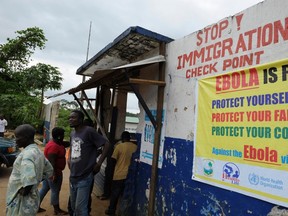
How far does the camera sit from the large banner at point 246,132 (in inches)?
101

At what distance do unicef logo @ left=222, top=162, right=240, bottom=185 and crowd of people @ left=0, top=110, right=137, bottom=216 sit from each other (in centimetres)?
171

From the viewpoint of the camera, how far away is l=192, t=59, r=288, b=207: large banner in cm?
258

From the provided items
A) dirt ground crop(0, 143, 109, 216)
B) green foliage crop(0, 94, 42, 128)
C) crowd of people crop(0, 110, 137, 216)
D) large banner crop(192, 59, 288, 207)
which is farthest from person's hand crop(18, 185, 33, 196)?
green foliage crop(0, 94, 42, 128)

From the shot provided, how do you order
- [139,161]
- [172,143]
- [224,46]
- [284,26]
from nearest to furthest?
[284,26] < [224,46] < [172,143] < [139,161]

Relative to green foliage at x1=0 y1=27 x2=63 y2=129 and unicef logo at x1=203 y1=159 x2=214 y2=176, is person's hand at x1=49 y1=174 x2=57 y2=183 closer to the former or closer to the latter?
unicef logo at x1=203 y1=159 x2=214 y2=176

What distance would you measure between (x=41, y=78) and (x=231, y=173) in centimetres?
2050

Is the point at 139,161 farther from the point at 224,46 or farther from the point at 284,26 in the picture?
the point at 284,26

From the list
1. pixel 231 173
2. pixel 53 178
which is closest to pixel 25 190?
pixel 231 173

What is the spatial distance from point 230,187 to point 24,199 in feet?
6.75

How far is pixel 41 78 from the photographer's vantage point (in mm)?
21641

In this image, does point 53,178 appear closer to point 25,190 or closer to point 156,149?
point 156,149

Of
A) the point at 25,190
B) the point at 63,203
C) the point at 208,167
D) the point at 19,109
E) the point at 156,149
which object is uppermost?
the point at 19,109

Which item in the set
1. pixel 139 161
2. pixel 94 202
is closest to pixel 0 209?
pixel 94 202

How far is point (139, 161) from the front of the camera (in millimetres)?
5039
